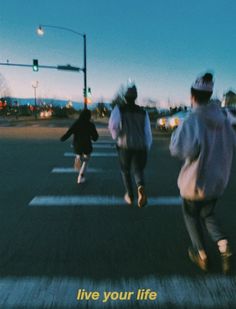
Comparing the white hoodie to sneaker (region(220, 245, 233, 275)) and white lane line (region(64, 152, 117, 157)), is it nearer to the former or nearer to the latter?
sneaker (region(220, 245, 233, 275))

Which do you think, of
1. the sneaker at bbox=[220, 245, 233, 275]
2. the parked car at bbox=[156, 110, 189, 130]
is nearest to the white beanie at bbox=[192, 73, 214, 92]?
the sneaker at bbox=[220, 245, 233, 275]

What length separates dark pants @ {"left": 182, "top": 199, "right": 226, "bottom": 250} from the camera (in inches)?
139

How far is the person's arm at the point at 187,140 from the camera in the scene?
10.9 ft

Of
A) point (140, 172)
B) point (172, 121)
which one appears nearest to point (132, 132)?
point (140, 172)

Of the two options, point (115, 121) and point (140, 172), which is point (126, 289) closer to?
point (140, 172)

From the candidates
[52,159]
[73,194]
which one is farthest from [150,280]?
[52,159]

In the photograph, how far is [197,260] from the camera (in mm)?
3719

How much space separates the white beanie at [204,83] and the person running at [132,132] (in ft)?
8.04

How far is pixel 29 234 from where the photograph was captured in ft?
15.6

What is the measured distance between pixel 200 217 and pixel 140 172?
249cm

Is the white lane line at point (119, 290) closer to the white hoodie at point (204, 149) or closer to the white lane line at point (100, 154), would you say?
the white hoodie at point (204, 149)

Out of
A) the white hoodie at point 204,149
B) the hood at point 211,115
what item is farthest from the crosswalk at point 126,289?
the hood at point 211,115

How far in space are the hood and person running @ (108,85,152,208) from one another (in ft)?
8.42

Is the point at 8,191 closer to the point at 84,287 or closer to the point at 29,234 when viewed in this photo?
the point at 29,234
